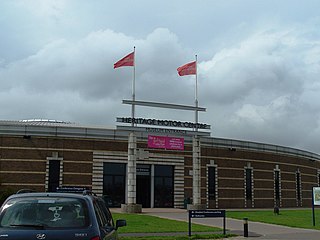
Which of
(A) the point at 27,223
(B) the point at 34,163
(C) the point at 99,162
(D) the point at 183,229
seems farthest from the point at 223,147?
(A) the point at 27,223

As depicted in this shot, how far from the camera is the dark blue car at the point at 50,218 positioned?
22.2ft

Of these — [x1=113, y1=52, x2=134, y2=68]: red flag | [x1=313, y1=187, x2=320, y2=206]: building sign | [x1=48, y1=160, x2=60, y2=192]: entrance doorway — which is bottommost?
[x1=313, y1=187, x2=320, y2=206]: building sign

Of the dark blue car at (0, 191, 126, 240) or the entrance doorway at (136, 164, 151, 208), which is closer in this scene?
the dark blue car at (0, 191, 126, 240)

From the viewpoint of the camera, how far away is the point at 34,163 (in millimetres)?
37531

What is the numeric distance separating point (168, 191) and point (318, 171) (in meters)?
26.4

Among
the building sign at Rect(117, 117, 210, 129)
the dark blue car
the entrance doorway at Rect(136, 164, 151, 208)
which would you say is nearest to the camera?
the dark blue car

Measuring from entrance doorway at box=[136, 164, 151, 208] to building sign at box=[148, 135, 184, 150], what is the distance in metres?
3.45

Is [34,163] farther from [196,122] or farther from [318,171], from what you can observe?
[318,171]

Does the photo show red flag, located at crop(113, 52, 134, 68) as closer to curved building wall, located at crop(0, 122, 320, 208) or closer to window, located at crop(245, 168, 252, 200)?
curved building wall, located at crop(0, 122, 320, 208)

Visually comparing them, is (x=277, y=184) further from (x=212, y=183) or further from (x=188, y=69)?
(x=188, y=69)

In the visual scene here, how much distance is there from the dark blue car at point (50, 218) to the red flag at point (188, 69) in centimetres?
3202

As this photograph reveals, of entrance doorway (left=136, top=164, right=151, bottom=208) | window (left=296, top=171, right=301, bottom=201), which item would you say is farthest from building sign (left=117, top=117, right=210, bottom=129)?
window (left=296, top=171, right=301, bottom=201)

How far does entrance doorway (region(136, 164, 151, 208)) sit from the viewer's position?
41.7 metres

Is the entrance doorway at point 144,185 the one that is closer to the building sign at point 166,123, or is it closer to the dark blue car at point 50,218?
the building sign at point 166,123
